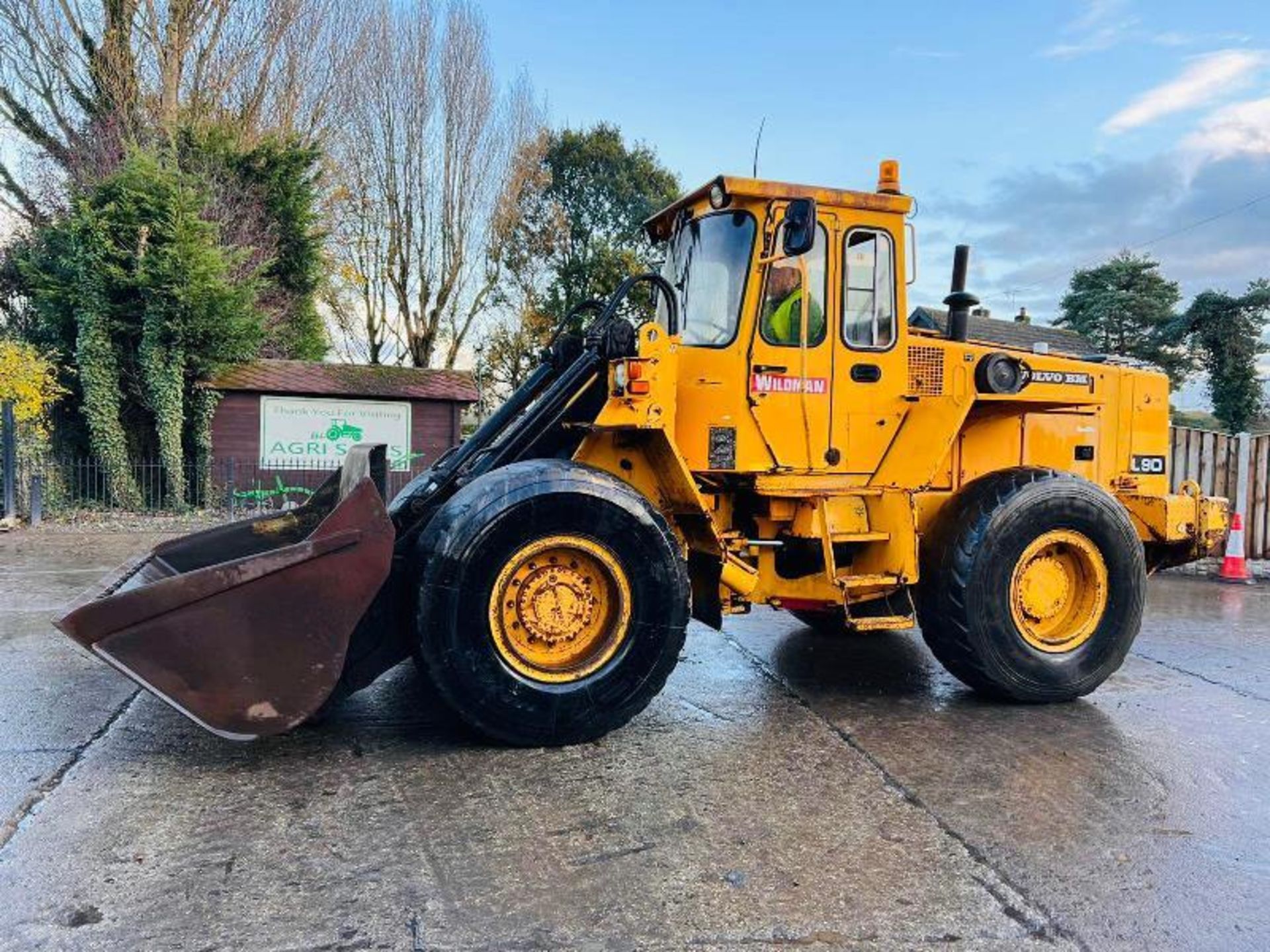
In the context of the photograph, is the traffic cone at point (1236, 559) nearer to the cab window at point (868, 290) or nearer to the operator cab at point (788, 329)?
the operator cab at point (788, 329)

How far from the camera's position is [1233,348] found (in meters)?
30.8

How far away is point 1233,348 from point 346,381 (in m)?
29.3

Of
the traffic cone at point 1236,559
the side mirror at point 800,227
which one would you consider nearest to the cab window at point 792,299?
the side mirror at point 800,227

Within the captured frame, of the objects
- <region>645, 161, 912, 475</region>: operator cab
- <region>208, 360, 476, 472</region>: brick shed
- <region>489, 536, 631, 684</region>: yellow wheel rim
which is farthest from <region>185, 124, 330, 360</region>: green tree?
<region>489, 536, 631, 684</region>: yellow wheel rim

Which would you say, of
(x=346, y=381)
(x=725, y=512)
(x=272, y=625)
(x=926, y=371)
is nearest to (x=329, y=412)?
(x=346, y=381)

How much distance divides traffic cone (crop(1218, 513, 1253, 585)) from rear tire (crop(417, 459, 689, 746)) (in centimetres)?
866

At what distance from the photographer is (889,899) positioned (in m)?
2.96

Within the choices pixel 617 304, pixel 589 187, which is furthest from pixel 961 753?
pixel 589 187

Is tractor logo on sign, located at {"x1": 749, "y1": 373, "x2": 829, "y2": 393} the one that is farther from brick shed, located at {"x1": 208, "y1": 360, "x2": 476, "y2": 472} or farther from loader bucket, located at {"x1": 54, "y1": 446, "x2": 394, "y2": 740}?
brick shed, located at {"x1": 208, "y1": 360, "x2": 476, "y2": 472}

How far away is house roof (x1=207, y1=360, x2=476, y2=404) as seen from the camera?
52.8 ft

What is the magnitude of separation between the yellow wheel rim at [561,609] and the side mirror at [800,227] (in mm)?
1742

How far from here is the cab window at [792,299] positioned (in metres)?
4.96

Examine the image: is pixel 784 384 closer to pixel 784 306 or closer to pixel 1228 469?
pixel 784 306

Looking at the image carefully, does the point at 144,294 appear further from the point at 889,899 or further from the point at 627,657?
the point at 889,899
